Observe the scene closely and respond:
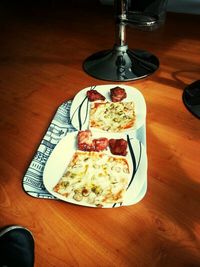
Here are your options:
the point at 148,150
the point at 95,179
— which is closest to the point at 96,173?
the point at 95,179

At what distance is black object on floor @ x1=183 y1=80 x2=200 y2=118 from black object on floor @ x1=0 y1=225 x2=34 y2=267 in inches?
19.3

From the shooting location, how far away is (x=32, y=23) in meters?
1.45

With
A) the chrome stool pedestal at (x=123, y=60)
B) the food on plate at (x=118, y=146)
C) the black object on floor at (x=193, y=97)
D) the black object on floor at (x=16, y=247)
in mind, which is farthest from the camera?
the chrome stool pedestal at (x=123, y=60)

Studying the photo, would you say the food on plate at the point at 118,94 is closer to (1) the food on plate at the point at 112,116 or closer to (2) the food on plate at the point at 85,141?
(1) the food on plate at the point at 112,116

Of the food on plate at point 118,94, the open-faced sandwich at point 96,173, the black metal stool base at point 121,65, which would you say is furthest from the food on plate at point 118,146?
the black metal stool base at point 121,65

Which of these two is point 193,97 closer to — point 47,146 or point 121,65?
point 121,65

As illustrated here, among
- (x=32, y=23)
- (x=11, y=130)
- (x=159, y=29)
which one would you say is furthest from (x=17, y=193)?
(x=32, y=23)

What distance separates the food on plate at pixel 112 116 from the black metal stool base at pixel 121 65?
0.17m

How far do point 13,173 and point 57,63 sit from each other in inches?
22.2

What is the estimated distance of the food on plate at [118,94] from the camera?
30.0 inches

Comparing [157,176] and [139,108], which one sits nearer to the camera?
[157,176]

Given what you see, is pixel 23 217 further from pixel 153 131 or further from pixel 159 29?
pixel 159 29

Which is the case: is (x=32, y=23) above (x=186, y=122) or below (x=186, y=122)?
above

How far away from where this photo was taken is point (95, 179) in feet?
1.72
